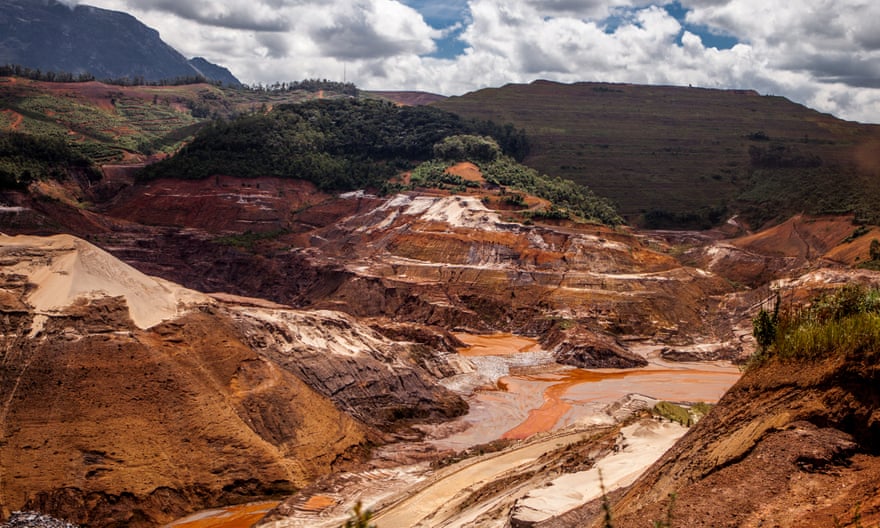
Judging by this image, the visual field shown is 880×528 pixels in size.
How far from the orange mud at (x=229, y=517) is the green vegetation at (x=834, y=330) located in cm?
1858

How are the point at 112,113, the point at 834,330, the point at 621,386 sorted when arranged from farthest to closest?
the point at 112,113
the point at 621,386
the point at 834,330

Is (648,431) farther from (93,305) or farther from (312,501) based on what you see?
(93,305)

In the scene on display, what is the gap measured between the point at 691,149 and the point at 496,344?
95.1 m

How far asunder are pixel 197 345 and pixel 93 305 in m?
4.37

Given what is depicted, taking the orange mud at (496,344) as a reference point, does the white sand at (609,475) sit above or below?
above

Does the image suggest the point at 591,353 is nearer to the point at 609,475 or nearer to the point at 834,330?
the point at 609,475

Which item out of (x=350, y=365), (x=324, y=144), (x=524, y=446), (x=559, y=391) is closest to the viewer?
(x=524, y=446)

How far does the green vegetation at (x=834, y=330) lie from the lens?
45.5 feet

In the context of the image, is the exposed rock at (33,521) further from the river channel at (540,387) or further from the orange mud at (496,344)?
the orange mud at (496,344)

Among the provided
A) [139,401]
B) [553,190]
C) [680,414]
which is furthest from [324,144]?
[680,414]

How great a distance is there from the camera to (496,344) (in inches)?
2697

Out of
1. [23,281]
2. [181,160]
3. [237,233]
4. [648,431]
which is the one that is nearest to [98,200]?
[181,160]

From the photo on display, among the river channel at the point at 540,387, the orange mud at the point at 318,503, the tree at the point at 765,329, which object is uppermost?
the tree at the point at 765,329

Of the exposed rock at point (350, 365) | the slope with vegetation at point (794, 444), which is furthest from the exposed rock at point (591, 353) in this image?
the slope with vegetation at point (794, 444)
